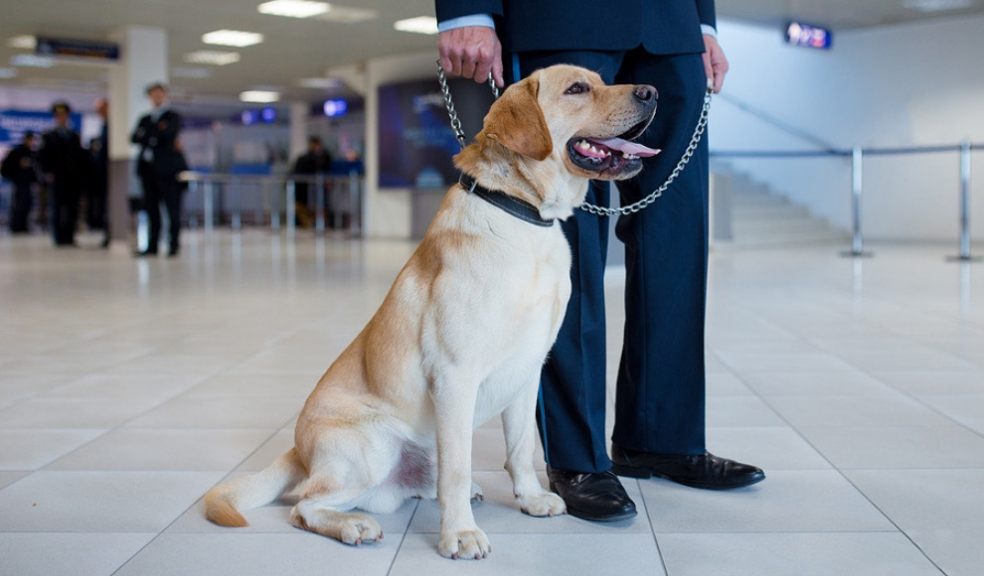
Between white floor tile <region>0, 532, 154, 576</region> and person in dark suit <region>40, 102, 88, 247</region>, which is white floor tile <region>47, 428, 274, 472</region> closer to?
white floor tile <region>0, 532, 154, 576</region>

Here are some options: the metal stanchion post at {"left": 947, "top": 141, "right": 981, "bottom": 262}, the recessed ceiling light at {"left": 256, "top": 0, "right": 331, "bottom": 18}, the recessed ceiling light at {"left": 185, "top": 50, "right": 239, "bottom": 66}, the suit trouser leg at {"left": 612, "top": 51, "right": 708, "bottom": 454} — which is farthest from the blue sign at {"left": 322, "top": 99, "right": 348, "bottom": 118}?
the suit trouser leg at {"left": 612, "top": 51, "right": 708, "bottom": 454}

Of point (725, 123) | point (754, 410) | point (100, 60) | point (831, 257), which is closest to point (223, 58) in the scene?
point (100, 60)

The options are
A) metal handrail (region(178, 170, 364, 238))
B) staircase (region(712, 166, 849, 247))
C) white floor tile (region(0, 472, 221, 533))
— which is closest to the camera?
white floor tile (region(0, 472, 221, 533))

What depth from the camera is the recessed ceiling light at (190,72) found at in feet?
63.5

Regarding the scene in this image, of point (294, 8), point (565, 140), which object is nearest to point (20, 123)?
point (294, 8)

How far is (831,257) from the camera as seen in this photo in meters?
10.8

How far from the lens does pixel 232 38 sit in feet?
52.1

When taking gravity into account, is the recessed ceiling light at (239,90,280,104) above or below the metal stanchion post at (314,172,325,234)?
above

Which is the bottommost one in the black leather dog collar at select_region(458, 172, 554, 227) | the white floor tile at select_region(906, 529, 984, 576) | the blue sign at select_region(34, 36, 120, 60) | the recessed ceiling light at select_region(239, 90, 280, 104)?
the white floor tile at select_region(906, 529, 984, 576)

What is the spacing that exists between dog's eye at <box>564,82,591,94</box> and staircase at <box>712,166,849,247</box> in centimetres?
1049

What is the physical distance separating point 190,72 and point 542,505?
64.0ft

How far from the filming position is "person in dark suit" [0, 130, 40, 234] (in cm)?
1858

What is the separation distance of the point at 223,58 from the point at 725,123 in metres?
9.16

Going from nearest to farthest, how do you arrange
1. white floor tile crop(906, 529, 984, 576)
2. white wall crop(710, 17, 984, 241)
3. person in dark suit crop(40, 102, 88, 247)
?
1. white floor tile crop(906, 529, 984, 576)
2. white wall crop(710, 17, 984, 241)
3. person in dark suit crop(40, 102, 88, 247)
